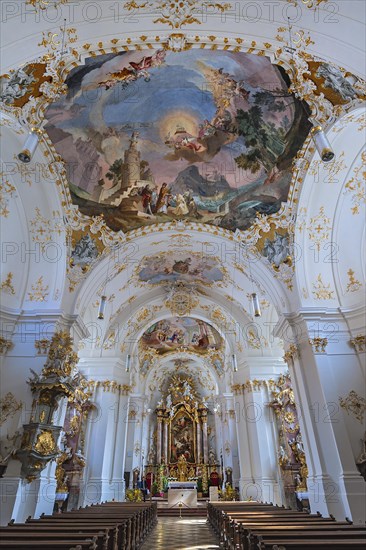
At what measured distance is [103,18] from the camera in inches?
263

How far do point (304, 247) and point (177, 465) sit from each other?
2026 centimetres

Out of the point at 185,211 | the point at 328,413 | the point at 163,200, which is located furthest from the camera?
the point at 185,211

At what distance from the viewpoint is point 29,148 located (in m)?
6.24

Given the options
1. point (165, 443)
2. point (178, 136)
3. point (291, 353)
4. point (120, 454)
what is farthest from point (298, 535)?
point (165, 443)

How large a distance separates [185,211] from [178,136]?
→ 2.42m

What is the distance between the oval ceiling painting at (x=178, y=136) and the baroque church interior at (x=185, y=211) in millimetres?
42

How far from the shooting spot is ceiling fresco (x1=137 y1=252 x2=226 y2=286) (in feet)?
44.8

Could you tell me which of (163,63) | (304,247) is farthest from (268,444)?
(163,63)

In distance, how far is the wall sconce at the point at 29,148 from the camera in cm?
597

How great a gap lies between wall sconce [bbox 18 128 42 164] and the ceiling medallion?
9829 mm

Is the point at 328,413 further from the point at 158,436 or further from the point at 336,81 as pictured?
the point at 158,436

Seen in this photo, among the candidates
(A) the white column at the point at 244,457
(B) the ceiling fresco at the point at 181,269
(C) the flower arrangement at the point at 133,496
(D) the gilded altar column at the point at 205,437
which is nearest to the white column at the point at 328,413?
(B) the ceiling fresco at the point at 181,269

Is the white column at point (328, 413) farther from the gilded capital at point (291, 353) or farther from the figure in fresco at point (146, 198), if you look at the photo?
the figure in fresco at point (146, 198)

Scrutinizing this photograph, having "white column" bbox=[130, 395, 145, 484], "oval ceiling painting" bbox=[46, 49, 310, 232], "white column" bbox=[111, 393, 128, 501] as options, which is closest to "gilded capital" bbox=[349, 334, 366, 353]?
"oval ceiling painting" bbox=[46, 49, 310, 232]
